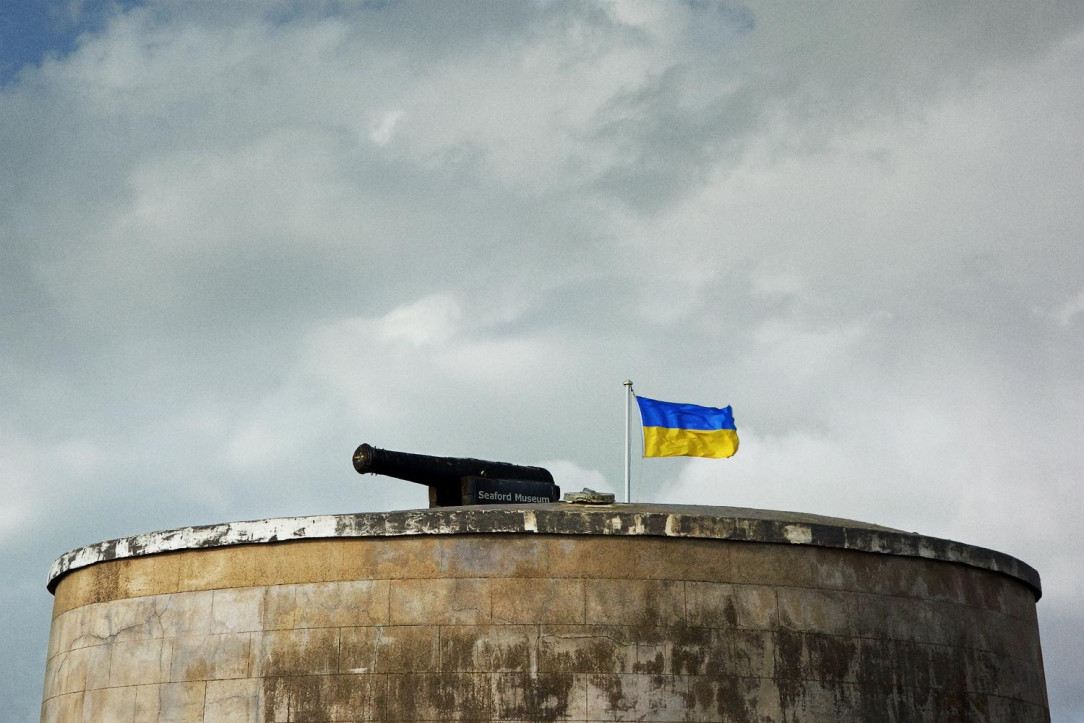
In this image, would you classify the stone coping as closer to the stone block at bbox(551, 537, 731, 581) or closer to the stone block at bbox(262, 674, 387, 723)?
the stone block at bbox(551, 537, 731, 581)

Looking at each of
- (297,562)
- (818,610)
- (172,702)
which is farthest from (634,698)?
(172,702)

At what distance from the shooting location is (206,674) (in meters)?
16.3

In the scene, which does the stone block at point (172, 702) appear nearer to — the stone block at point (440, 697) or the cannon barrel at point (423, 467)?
the stone block at point (440, 697)

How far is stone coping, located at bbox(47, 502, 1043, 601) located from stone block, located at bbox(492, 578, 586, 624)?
592 mm

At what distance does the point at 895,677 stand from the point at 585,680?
387 cm

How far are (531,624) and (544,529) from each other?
1083mm

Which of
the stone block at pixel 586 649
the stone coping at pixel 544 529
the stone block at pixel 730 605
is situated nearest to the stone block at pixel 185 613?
the stone coping at pixel 544 529

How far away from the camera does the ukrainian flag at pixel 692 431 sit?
20.5m

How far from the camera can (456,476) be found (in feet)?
68.2

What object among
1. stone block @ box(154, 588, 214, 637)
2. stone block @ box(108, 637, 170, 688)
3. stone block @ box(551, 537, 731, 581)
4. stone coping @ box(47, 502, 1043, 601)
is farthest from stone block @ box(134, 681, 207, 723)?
stone block @ box(551, 537, 731, 581)

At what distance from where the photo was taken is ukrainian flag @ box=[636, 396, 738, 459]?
20.5 m

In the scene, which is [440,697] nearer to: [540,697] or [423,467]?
[540,697]

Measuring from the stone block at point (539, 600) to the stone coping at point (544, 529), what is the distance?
592 millimetres

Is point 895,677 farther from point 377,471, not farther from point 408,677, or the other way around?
point 377,471
